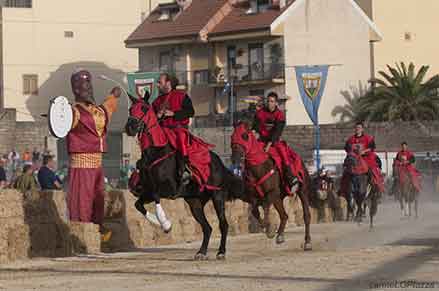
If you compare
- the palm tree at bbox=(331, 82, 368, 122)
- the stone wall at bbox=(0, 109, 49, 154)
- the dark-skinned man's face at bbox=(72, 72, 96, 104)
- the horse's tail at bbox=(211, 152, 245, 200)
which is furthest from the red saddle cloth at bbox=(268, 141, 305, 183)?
the palm tree at bbox=(331, 82, 368, 122)

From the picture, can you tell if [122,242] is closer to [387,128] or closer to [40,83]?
[387,128]

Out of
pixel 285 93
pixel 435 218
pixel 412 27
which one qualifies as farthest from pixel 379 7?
pixel 435 218

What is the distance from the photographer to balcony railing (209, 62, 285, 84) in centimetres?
7375

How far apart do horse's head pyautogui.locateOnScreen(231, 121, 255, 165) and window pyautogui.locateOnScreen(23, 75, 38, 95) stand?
67.4 meters

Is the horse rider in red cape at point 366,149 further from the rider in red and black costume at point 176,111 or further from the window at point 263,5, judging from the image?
the window at point 263,5

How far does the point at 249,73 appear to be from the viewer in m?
74.7

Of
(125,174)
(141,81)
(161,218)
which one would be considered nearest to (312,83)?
(141,81)

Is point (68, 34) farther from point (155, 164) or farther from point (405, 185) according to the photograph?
point (155, 164)

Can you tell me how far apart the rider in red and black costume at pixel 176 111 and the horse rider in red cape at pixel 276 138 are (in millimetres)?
2528

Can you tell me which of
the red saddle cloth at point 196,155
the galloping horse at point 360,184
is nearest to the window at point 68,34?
the galloping horse at point 360,184

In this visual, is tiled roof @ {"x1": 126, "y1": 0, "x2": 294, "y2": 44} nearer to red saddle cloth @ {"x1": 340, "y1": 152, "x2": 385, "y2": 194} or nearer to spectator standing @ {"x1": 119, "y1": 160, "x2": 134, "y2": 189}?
spectator standing @ {"x1": 119, "y1": 160, "x2": 134, "y2": 189}

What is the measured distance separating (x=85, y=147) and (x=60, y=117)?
0.60 m

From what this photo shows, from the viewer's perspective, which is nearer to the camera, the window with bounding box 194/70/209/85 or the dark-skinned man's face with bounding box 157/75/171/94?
the dark-skinned man's face with bounding box 157/75/171/94

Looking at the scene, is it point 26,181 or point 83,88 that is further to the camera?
point 26,181
